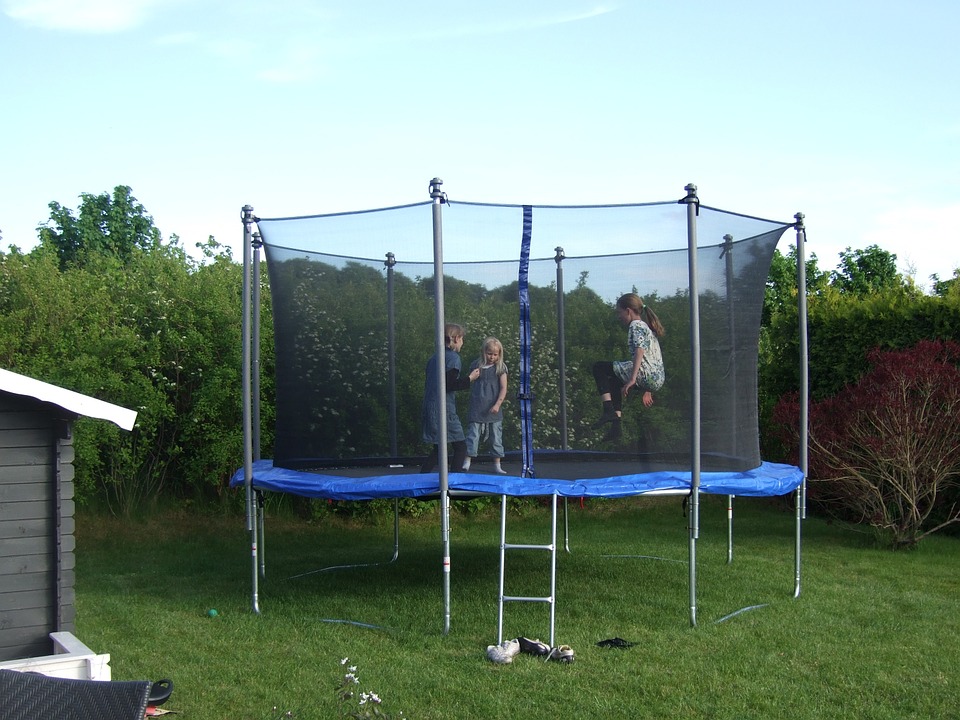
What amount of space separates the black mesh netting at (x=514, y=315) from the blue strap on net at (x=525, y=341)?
0.06m

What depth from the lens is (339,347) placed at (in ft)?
19.2

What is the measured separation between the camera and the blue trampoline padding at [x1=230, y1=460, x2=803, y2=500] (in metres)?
4.85

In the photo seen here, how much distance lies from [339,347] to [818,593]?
3.22 m

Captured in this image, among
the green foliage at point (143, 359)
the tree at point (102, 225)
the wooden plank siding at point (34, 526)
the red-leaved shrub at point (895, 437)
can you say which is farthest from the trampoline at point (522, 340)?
the tree at point (102, 225)

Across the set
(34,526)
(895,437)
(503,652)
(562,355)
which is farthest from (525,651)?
(895,437)

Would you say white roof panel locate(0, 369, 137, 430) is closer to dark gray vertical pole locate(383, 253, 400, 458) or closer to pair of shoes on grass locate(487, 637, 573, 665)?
pair of shoes on grass locate(487, 637, 573, 665)

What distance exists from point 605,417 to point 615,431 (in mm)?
104

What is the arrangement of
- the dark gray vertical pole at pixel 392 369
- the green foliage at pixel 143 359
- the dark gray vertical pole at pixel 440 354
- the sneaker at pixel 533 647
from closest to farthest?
the sneaker at pixel 533 647, the dark gray vertical pole at pixel 440 354, the dark gray vertical pole at pixel 392 369, the green foliage at pixel 143 359

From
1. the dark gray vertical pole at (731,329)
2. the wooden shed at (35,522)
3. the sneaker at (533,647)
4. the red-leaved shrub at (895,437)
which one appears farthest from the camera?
the red-leaved shrub at (895,437)

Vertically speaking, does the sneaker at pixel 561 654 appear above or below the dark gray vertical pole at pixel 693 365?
below

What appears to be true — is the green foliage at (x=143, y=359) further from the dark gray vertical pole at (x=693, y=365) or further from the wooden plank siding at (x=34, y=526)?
the dark gray vertical pole at (x=693, y=365)

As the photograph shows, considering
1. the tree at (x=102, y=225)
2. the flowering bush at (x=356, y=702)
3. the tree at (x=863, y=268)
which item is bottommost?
the flowering bush at (x=356, y=702)

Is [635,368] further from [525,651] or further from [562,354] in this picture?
[525,651]

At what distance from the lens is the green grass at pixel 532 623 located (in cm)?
390
